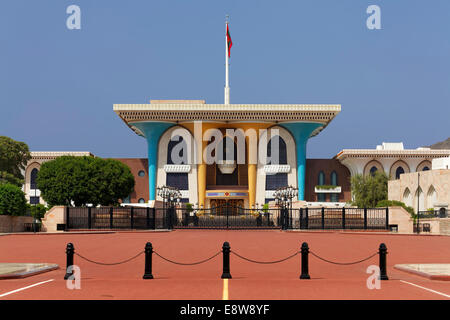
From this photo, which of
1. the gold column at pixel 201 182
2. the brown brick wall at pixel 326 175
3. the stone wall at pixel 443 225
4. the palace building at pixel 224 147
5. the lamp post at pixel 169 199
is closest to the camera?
the lamp post at pixel 169 199

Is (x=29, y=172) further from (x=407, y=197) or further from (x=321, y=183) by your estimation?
(x=407, y=197)

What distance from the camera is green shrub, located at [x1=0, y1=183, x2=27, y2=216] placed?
4209 cm

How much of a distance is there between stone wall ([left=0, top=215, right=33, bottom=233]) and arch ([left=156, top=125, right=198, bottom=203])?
33904 millimetres

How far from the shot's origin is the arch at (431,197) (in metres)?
58.9

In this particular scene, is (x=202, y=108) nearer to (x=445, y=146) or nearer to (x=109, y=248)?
(x=109, y=248)

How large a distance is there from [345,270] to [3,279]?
9.20 m

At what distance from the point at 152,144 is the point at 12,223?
36.9 m

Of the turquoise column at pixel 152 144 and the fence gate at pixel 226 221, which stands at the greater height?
the turquoise column at pixel 152 144

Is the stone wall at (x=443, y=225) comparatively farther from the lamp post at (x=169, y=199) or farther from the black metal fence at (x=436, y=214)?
the lamp post at (x=169, y=199)

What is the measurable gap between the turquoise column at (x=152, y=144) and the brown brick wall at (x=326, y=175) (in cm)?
2394

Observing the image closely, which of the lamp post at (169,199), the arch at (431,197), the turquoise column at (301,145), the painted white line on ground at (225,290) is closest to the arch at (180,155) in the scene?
the turquoise column at (301,145)

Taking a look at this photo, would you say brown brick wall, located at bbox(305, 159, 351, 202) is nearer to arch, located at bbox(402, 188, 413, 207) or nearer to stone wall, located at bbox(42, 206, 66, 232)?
arch, located at bbox(402, 188, 413, 207)

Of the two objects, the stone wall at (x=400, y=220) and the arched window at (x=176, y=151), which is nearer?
the stone wall at (x=400, y=220)

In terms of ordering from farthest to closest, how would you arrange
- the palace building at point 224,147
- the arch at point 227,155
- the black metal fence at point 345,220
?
the arch at point 227,155 < the palace building at point 224,147 < the black metal fence at point 345,220
